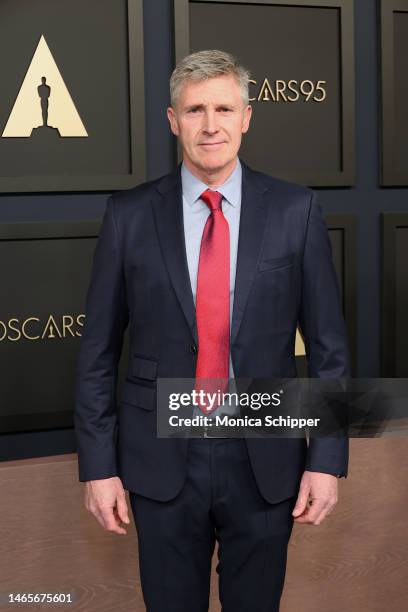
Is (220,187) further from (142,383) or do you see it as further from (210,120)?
(142,383)

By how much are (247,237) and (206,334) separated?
8.2 inches

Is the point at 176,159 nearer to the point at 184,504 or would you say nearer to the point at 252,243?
the point at 252,243

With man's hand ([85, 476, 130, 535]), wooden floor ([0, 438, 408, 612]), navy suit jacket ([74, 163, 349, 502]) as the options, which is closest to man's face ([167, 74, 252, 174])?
navy suit jacket ([74, 163, 349, 502])

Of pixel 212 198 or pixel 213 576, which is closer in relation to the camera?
pixel 212 198

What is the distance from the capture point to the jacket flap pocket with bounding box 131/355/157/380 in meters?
1.62

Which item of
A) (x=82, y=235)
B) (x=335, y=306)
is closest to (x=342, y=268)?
(x=82, y=235)

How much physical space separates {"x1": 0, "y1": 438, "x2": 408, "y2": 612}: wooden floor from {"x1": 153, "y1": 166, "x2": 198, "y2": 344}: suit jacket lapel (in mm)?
903

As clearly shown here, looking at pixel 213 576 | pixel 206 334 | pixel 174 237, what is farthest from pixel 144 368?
pixel 213 576

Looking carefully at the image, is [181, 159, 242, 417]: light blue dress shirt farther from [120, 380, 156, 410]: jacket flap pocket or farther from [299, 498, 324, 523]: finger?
[299, 498, 324, 523]: finger

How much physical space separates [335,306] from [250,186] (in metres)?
0.30

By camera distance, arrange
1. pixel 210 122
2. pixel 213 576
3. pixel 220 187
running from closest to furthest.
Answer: pixel 210 122
pixel 220 187
pixel 213 576

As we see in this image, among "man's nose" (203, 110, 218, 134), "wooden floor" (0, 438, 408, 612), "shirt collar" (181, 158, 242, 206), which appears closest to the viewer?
"man's nose" (203, 110, 218, 134)

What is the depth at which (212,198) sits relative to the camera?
65.0 inches

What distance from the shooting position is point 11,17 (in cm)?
225
